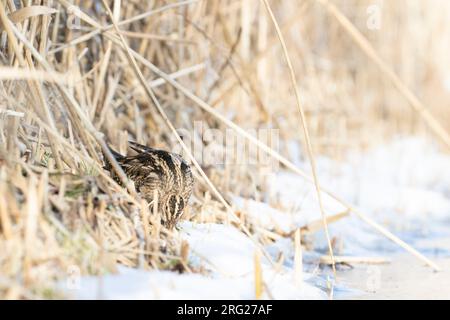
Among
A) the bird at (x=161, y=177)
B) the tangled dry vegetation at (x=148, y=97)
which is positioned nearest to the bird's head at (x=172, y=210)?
the bird at (x=161, y=177)

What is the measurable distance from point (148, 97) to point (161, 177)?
1068 mm

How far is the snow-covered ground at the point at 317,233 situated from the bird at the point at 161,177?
14cm

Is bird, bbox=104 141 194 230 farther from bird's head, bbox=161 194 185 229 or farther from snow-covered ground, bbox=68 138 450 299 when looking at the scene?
snow-covered ground, bbox=68 138 450 299

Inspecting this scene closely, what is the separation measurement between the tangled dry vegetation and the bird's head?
7.9 inches

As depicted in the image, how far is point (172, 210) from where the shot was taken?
2891mm

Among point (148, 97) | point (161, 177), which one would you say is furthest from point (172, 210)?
point (148, 97)

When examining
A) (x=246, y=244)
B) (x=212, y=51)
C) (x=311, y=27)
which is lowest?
(x=246, y=244)

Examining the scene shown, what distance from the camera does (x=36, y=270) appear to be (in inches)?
81.7

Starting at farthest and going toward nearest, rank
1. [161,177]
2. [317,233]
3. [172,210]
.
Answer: [317,233], [161,177], [172,210]

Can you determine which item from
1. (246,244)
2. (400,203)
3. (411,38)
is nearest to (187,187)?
(246,244)

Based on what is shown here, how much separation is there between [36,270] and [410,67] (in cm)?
615

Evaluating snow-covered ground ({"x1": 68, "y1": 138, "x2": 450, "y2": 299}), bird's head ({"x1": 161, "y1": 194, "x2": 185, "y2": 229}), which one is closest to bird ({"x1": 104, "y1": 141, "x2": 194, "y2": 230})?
bird's head ({"x1": 161, "y1": 194, "x2": 185, "y2": 229})

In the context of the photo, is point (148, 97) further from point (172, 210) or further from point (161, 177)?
point (172, 210)
